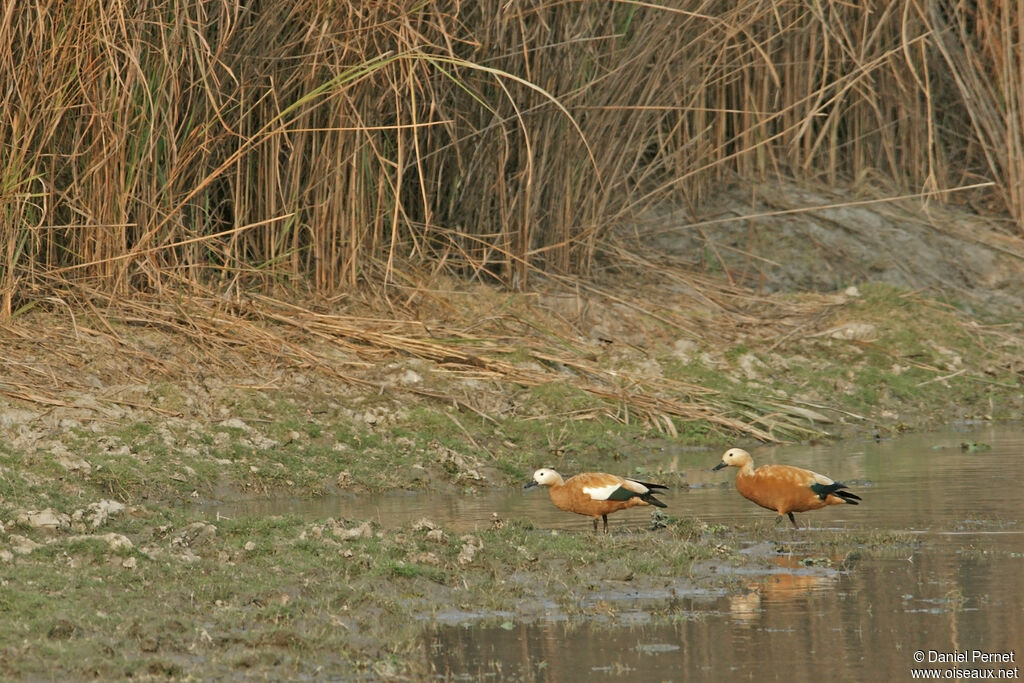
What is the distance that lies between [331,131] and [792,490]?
4.55 m

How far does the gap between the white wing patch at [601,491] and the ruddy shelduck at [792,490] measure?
661 millimetres

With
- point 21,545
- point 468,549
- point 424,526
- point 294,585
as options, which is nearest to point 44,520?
point 21,545

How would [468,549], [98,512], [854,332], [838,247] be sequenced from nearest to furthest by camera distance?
[468,549] < [98,512] < [854,332] < [838,247]

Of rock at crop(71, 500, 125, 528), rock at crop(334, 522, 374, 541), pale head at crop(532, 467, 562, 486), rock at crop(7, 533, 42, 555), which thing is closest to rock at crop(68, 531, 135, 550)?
rock at crop(7, 533, 42, 555)

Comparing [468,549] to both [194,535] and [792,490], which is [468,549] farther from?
[792,490]

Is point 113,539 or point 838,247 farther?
point 838,247

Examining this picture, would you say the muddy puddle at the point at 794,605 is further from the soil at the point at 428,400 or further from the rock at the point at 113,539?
the rock at the point at 113,539

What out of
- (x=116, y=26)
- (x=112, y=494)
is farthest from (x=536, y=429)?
(x=116, y=26)

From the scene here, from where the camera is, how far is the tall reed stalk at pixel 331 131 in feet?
31.7

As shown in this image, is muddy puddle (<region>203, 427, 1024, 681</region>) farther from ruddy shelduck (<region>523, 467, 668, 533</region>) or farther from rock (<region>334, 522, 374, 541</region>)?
rock (<region>334, 522, 374, 541</region>)

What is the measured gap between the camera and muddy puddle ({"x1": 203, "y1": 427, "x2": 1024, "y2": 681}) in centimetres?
509

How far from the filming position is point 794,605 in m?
5.84

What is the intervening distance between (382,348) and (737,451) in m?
3.09

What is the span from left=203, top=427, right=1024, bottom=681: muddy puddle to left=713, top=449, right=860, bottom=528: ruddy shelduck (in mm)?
118
